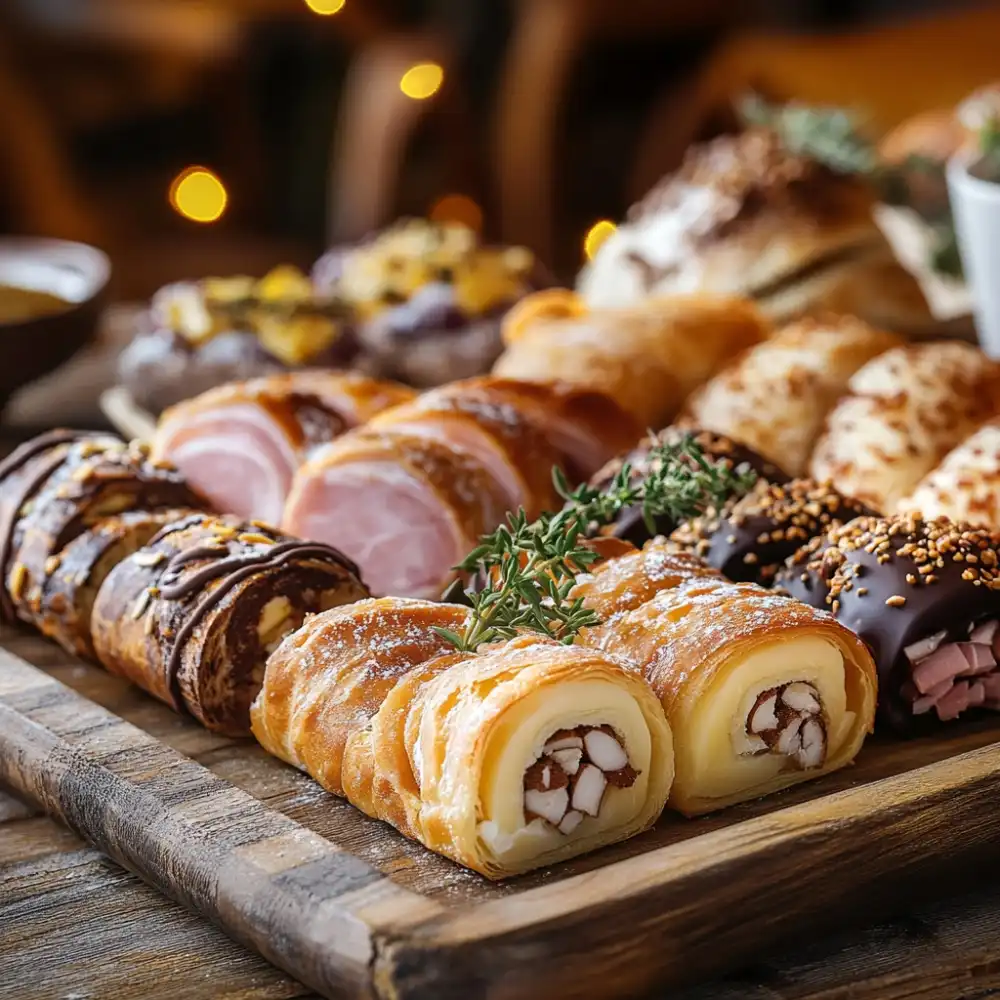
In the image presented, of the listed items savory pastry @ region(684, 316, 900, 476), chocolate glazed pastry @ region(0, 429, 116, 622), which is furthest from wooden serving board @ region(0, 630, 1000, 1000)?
savory pastry @ region(684, 316, 900, 476)

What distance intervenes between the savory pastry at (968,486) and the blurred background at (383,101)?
12.1ft

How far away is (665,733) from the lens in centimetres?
168

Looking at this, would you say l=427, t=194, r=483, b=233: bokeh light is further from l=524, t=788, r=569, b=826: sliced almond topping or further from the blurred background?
l=524, t=788, r=569, b=826: sliced almond topping

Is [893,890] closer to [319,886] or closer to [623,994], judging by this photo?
[623,994]

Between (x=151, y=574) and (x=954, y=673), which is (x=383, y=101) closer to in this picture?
(x=151, y=574)

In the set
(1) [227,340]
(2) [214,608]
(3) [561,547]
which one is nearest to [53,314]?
(1) [227,340]

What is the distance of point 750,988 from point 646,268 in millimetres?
2308

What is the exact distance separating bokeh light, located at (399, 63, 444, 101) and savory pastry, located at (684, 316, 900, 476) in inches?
128

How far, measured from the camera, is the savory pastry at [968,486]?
2277mm

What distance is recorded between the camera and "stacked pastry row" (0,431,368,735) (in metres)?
2.01

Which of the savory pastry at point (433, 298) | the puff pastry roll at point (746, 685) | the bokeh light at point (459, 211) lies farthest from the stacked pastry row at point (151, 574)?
the bokeh light at point (459, 211)

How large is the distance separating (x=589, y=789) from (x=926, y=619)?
1.76ft

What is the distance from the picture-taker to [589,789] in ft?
5.32

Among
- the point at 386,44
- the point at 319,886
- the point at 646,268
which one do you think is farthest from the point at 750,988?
the point at 386,44
